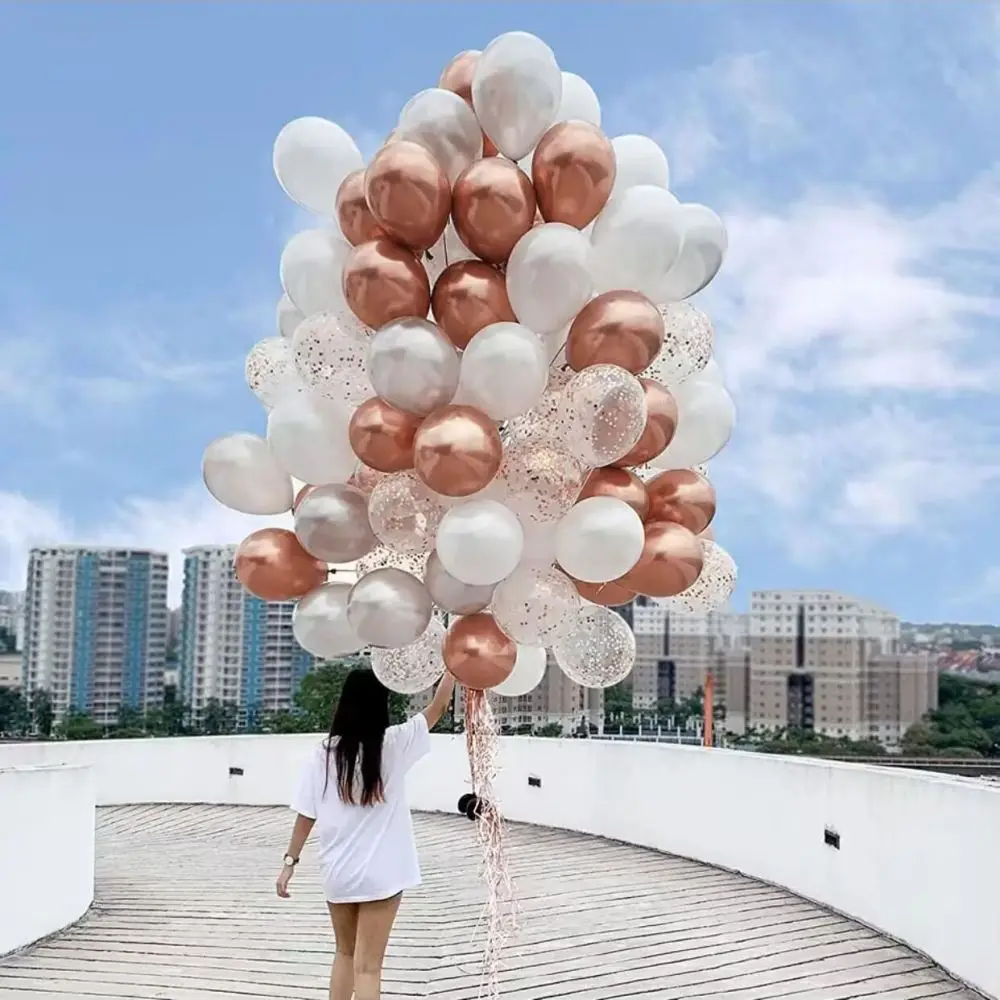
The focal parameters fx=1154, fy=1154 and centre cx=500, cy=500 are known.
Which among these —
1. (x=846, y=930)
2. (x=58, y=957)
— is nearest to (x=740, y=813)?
(x=846, y=930)

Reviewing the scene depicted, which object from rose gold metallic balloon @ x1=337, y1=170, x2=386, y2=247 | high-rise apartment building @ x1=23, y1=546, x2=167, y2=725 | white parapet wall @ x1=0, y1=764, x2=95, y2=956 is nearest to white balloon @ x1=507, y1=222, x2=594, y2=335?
rose gold metallic balloon @ x1=337, y1=170, x2=386, y2=247

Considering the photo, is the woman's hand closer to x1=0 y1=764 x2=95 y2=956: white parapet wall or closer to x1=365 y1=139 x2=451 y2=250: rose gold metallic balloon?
x1=365 y1=139 x2=451 y2=250: rose gold metallic balloon

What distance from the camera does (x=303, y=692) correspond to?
17906 millimetres

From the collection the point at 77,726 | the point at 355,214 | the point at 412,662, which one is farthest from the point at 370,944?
the point at 77,726

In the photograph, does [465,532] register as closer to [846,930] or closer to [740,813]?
[846,930]

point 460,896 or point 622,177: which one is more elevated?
point 622,177

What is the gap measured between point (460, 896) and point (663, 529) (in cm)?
348

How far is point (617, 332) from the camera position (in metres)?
2.66

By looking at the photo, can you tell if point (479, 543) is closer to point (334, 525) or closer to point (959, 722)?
point (334, 525)

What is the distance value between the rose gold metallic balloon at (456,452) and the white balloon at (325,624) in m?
0.48

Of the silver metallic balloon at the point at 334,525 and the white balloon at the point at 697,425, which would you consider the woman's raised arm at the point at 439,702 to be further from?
the white balloon at the point at 697,425

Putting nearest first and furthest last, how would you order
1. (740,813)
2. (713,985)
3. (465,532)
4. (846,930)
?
(465,532) < (713,985) < (846,930) < (740,813)

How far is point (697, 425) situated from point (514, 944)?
2621 mm

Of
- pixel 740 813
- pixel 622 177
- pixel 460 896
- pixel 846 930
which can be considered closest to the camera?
pixel 622 177
